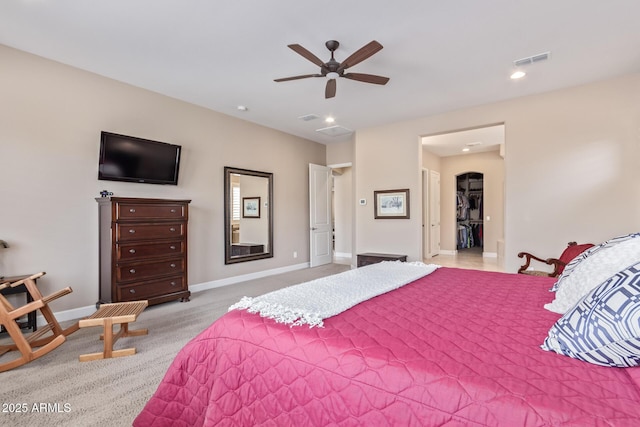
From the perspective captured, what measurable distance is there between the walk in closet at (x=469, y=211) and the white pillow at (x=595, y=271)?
774cm

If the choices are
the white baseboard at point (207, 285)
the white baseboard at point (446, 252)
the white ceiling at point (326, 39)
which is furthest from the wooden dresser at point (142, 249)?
the white baseboard at point (446, 252)

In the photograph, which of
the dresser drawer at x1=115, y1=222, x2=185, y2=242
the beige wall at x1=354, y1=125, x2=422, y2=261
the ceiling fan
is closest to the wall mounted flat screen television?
the dresser drawer at x1=115, y1=222, x2=185, y2=242

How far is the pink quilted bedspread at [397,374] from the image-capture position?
2.76 ft

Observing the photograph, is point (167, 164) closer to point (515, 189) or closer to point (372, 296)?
point (372, 296)

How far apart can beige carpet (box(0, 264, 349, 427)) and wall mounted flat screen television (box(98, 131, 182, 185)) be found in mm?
1776

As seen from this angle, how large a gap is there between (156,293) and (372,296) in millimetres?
3160

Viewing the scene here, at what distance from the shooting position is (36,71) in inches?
130

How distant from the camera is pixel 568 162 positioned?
413cm

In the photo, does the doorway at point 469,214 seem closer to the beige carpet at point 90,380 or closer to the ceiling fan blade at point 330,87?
the ceiling fan blade at point 330,87

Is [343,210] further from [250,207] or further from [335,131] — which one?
[250,207]

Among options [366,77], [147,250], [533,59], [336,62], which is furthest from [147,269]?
[533,59]

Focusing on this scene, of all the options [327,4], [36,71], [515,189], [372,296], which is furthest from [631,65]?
[36,71]

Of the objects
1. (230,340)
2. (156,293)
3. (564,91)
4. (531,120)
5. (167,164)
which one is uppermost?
(564,91)

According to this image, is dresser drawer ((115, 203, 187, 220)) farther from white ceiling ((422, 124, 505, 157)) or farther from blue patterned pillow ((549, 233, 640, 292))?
white ceiling ((422, 124, 505, 157))
